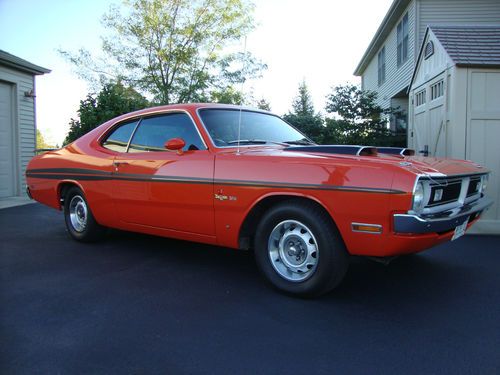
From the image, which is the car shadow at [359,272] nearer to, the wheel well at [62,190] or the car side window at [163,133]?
the wheel well at [62,190]

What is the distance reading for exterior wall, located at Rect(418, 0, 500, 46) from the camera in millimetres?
14062

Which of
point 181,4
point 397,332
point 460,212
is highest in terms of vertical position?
point 181,4

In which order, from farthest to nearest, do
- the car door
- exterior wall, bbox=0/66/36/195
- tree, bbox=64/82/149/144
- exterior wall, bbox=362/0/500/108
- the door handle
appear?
exterior wall, bbox=362/0/500/108 → tree, bbox=64/82/149/144 → exterior wall, bbox=0/66/36/195 → the door handle → the car door

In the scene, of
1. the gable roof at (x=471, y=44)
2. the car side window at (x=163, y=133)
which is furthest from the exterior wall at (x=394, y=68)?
the car side window at (x=163, y=133)

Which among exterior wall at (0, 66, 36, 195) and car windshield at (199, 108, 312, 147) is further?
exterior wall at (0, 66, 36, 195)

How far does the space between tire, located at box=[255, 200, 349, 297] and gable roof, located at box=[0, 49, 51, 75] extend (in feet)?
33.2

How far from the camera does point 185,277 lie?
400cm

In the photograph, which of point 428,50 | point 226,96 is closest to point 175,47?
point 226,96

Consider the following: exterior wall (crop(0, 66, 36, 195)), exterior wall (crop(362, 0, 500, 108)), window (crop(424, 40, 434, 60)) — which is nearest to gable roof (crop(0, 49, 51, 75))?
exterior wall (crop(0, 66, 36, 195))

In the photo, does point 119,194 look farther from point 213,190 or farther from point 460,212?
point 460,212

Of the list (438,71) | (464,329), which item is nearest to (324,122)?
(438,71)

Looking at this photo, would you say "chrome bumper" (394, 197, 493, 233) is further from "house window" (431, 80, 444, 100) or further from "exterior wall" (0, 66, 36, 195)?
"exterior wall" (0, 66, 36, 195)

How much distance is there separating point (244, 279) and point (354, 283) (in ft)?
3.24

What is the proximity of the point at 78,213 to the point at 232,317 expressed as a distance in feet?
10.5
